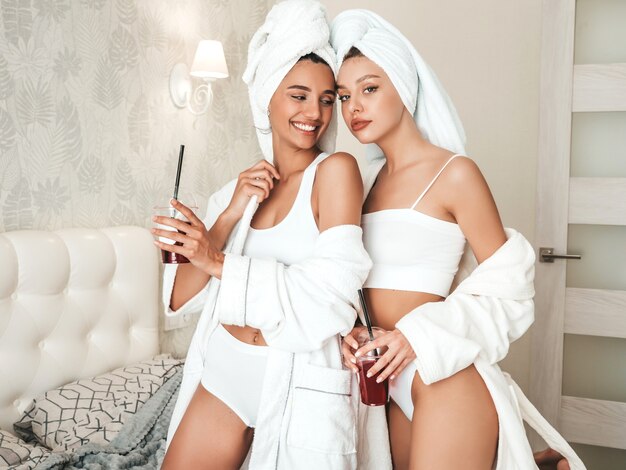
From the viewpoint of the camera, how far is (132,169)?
2.68m

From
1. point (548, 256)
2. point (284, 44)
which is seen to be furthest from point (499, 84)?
point (284, 44)

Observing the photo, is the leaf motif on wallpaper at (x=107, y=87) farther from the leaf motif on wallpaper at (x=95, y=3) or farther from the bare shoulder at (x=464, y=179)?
the bare shoulder at (x=464, y=179)

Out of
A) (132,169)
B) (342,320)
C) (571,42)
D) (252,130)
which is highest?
(571,42)

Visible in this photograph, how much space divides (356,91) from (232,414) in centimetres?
84

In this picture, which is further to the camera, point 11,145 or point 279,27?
point 11,145

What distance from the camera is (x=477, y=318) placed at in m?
1.39

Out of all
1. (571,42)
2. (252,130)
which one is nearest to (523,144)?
(571,42)

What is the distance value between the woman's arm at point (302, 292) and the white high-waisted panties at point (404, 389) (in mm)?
189

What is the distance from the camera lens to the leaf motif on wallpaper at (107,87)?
2.48 m

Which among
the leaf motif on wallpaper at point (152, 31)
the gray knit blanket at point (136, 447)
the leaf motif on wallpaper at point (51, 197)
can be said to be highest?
the leaf motif on wallpaper at point (152, 31)

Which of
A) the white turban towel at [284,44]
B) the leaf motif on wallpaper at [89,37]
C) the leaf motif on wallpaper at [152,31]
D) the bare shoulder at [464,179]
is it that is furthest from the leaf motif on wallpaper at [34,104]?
the bare shoulder at [464,179]

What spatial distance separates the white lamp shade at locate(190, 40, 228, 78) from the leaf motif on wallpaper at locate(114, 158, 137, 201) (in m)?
0.56

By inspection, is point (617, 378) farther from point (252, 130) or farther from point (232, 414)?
point (252, 130)

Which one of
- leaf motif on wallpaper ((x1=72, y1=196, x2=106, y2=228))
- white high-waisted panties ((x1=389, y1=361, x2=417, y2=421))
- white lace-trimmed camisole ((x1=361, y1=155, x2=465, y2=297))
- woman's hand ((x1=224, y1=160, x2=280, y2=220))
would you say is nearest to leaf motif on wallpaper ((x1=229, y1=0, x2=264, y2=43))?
leaf motif on wallpaper ((x1=72, y1=196, x2=106, y2=228))
